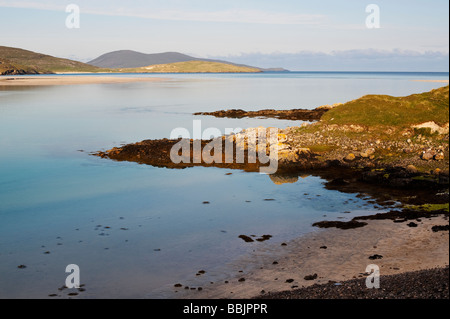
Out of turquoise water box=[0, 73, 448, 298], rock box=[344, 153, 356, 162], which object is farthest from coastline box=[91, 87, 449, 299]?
turquoise water box=[0, 73, 448, 298]

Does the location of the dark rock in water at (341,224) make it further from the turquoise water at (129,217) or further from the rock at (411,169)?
the rock at (411,169)

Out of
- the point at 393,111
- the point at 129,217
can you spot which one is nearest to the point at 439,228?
the point at 129,217

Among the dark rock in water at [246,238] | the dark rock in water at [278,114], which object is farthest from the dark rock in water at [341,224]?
the dark rock in water at [278,114]

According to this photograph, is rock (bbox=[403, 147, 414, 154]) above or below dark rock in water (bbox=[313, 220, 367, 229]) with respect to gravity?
above

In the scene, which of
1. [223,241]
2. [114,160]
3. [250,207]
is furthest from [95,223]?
[114,160]

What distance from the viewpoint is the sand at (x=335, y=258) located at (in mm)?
13930

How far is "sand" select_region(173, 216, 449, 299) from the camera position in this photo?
13930 millimetres

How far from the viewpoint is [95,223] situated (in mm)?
20109

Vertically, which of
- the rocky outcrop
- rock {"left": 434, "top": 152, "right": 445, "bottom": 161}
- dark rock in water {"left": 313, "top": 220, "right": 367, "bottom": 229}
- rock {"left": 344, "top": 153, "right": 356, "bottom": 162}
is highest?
the rocky outcrop

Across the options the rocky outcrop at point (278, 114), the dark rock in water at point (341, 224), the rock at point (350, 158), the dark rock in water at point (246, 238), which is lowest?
the dark rock in water at point (246, 238)

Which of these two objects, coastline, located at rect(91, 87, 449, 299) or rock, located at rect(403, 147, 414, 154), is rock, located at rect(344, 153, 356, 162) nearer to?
coastline, located at rect(91, 87, 449, 299)

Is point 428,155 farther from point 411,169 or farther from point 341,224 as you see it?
point 341,224
